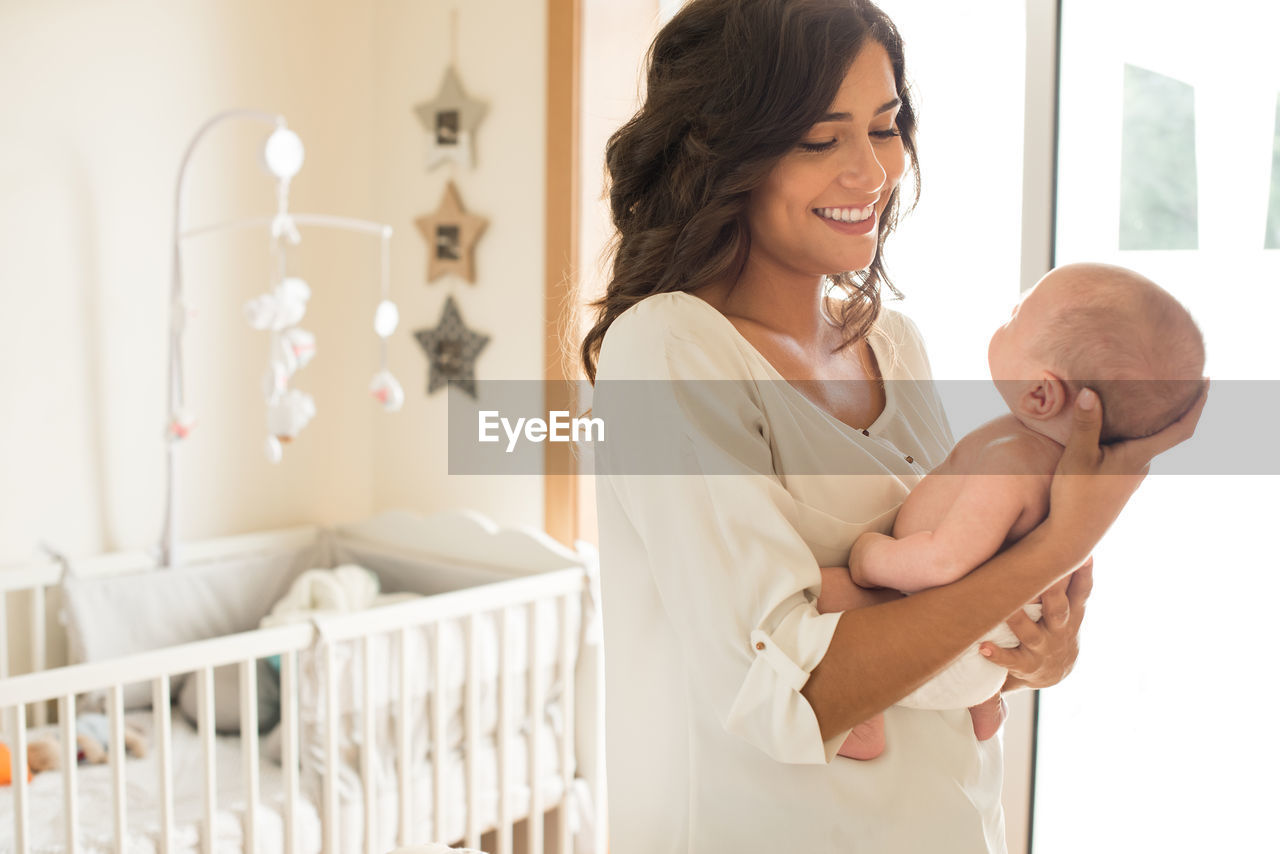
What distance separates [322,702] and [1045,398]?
1443 millimetres

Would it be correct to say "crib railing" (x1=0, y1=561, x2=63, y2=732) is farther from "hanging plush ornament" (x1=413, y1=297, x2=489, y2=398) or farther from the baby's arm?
the baby's arm

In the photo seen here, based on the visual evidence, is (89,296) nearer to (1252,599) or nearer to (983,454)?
(983,454)

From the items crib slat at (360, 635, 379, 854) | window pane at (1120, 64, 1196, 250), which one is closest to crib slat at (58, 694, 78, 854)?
crib slat at (360, 635, 379, 854)

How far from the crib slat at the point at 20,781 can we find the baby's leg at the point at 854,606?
1.28 metres

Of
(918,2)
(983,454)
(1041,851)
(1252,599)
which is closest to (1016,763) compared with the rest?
(1041,851)

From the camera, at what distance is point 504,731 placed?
2.15m

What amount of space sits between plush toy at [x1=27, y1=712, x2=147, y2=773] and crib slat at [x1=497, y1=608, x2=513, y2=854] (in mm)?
712

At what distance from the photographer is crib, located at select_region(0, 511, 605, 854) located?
175cm

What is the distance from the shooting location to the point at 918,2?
1.99 m

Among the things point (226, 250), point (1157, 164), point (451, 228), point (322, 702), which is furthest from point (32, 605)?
point (1157, 164)

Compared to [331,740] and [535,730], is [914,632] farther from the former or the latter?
[535,730]

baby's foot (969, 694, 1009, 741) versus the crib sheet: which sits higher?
baby's foot (969, 694, 1009, 741)

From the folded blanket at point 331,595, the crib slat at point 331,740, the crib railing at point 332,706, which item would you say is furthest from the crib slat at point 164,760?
the folded blanket at point 331,595

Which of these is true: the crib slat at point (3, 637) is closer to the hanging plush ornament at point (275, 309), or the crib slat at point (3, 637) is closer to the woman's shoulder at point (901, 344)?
the hanging plush ornament at point (275, 309)
